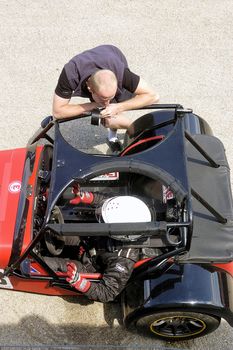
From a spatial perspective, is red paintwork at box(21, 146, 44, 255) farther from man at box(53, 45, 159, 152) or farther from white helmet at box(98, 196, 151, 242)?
man at box(53, 45, 159, 152)

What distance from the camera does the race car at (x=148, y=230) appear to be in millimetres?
2861

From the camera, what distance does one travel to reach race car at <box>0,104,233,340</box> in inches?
113

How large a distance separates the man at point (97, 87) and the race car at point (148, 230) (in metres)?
0.40

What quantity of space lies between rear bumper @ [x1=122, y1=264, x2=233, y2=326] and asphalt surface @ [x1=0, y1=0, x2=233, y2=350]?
2.00 metres

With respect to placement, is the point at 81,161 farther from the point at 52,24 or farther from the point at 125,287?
the point at 52,24

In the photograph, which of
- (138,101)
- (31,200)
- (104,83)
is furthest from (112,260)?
(138,101)

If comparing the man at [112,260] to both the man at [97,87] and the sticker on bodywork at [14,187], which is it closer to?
the sticker on bodywork at [14,187]

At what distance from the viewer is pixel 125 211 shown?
113 inches

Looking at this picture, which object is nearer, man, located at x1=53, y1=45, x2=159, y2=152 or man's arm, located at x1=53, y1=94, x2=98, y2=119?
man, located at x1=53, y1=45, x2=159, y2=152

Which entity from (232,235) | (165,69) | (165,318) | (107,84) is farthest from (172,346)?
(165,69)

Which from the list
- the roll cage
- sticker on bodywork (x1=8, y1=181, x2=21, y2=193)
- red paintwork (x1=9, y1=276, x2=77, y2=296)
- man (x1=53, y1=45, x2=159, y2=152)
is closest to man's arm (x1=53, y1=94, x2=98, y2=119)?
man (x1=53, y1=45, x2=159, y2=152)

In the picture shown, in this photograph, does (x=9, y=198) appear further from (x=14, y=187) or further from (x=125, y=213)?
(x=125, y=213)

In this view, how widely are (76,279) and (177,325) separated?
3.18 ft

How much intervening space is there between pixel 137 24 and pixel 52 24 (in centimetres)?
122
